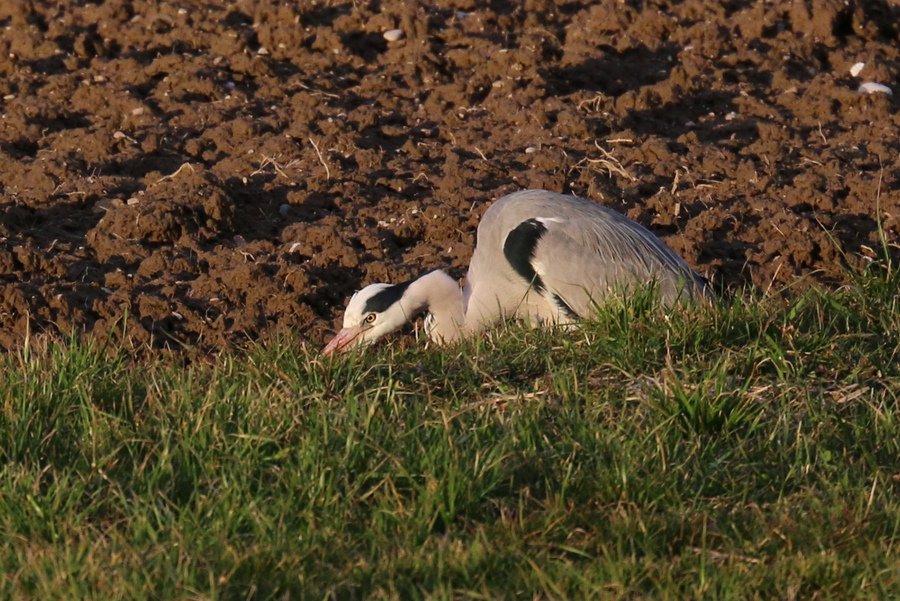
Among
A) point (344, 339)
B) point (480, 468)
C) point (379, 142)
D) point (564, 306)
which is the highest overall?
point (480, 468)

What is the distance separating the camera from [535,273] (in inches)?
266

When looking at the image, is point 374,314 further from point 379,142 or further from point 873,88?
point 873,88

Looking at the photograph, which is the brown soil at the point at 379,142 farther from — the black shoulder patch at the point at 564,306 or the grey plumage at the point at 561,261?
the black shoulder patch at the point at 564,306

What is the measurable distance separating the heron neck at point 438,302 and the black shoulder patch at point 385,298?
Answer: 0.03 metres

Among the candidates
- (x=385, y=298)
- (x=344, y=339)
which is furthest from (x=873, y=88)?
(x=344, y=339)

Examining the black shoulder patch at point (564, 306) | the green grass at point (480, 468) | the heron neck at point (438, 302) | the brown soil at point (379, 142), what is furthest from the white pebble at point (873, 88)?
the green grass at point (480, 468)

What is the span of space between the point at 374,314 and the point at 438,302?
377mm

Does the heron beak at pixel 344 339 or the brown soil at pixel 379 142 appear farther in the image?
the brown soil at pixel 379 142

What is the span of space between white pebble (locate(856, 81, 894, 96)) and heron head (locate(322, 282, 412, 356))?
4.18 metres

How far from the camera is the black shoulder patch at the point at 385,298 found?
256 inches

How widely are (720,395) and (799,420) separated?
0.94 ft

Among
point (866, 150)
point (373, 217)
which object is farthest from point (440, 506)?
point (866, 150)

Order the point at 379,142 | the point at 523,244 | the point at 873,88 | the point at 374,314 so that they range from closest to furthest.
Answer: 1. the point at 374,314
2. the point at 523,244
3. the point at 379,142
4. the point at 873,88

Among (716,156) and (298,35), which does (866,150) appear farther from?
(298,35)
